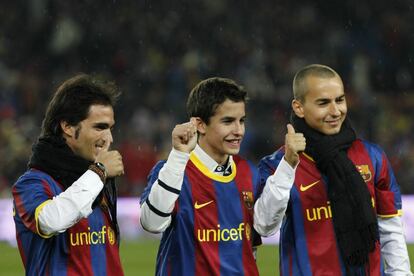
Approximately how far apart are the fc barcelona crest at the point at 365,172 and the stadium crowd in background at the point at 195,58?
9732 millimetres

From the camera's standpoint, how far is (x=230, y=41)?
17.8 meters

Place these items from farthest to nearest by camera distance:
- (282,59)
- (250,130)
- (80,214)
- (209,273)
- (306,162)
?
(282,59)
(250,130)
(306,162)
(209,273)
(80,214)

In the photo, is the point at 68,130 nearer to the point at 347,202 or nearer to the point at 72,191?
the point at 72,191

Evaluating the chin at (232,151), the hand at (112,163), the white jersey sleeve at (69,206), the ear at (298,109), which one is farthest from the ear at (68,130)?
the ear at (298,109)

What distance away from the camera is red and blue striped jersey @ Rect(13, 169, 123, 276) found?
15.8 feet

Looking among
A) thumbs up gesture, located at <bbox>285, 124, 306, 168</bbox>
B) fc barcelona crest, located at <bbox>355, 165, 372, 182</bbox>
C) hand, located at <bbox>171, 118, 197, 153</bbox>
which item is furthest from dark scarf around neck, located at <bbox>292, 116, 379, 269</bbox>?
hand, located at <bbox>171, 118, 197, 153</bbox>

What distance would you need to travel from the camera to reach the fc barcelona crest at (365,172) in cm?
542

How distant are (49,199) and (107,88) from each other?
710mm

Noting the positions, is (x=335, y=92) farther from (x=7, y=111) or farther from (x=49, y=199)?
(x=7, y=111)

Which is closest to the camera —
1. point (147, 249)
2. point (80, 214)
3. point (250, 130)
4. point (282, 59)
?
point (80, 214)

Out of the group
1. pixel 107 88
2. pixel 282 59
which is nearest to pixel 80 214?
pixel 107 88

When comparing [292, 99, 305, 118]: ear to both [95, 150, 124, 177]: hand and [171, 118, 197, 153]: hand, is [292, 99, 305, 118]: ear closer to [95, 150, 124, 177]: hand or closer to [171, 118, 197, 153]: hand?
[171, 118, 197, 153]: hand

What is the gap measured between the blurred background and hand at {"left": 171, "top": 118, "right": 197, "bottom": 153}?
10004 mm

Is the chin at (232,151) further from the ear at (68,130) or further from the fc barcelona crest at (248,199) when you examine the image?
the ear at (68,130)
